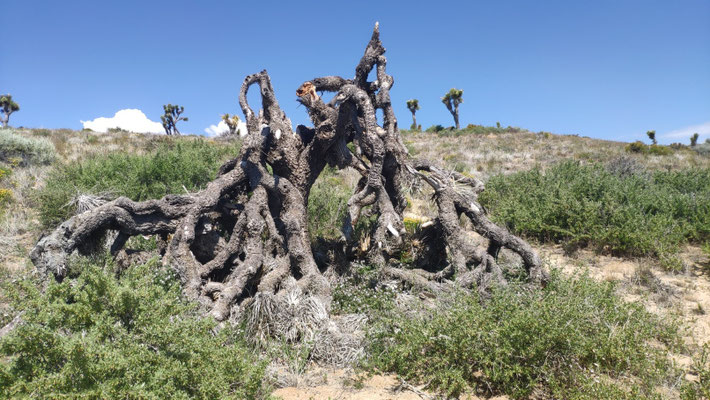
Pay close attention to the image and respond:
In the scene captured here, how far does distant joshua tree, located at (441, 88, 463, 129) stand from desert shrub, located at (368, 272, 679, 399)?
36717mm

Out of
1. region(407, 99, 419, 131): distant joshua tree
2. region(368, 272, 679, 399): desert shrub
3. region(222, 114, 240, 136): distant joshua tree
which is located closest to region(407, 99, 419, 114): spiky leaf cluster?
region(407, 99, 419, 131): distant joshua tree

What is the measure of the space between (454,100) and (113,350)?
40604 millimetres

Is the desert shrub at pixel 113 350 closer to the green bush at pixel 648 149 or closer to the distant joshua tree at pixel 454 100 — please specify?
the green bush at pixel 648 149

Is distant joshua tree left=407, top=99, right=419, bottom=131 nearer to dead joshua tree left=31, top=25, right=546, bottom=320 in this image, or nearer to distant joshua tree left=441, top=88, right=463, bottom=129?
distant joshua tree left=441, top=88, right=463, bottom=129

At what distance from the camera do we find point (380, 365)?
12.8 ft

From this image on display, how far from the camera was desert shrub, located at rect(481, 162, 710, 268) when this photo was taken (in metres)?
7.29

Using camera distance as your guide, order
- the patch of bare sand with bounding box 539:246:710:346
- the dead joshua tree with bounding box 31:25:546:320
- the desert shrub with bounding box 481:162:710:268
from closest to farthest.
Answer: the dead joshua tree with bounding box 31:25:546:320, the patch of bare sand with bounding box 539:246:710:346, the desert shrub with bounding box 481:162:710:268

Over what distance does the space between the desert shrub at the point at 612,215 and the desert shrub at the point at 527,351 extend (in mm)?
3689

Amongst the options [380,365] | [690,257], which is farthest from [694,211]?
[380,365]

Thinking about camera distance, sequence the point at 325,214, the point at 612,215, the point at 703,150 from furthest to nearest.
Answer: the point at 703,150, the point at 325,214, the point at 612,215

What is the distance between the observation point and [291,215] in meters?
5.65

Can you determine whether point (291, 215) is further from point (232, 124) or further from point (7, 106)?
point (7, 106)

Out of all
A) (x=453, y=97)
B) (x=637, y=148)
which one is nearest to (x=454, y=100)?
(x=453, y=97)

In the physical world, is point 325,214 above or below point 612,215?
above
